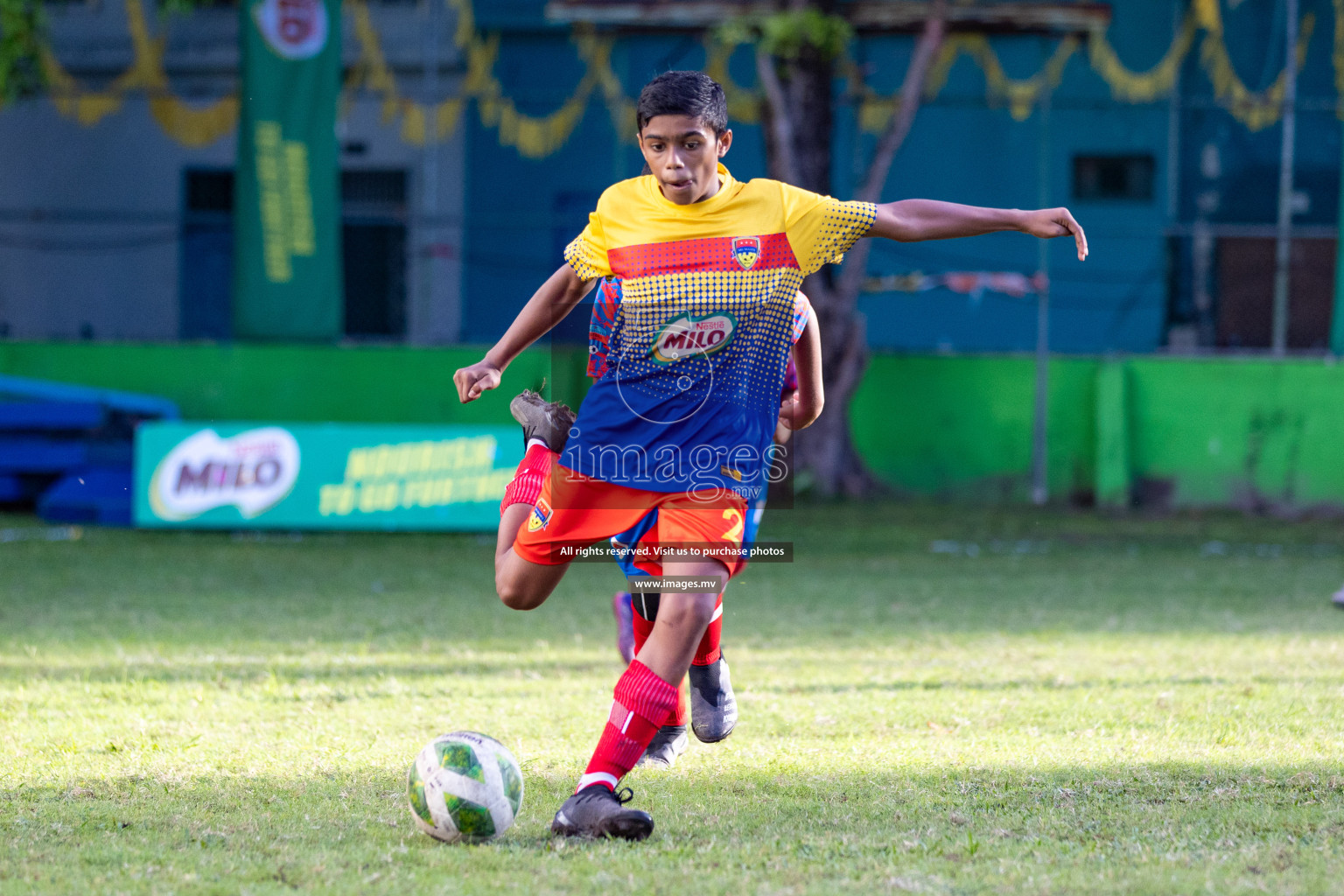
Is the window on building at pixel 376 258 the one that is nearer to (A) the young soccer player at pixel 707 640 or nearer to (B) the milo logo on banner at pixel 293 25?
(B) the milo logo on banner at pixel 293 25

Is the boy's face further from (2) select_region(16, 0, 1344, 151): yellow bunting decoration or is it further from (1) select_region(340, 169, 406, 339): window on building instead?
(2) select_region(16, 0, 1344, 151): yellow bunting decoration

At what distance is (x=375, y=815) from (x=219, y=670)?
8.03ft

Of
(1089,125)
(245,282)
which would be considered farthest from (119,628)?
(1089,125)

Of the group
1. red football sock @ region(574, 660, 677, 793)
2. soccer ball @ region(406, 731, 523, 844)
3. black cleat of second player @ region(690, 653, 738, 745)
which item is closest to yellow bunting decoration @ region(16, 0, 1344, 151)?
black cleat of second player @ region(690, 653, 738, 745)

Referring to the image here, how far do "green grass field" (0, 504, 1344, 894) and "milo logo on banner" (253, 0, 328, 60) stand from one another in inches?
197

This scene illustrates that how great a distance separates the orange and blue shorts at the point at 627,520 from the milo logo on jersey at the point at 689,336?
1.19ft

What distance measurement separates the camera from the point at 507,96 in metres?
18.4

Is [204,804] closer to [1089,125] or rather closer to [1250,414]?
[1250,414]

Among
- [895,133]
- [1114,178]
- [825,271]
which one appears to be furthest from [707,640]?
[1114,178]

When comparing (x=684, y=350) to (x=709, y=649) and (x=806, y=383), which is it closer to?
(x=806, y=383)

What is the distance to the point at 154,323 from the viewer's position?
1830cm

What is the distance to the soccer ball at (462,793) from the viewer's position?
3.36 metres

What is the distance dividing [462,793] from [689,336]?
1.27 m

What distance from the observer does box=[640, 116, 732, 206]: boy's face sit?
11.9ft
